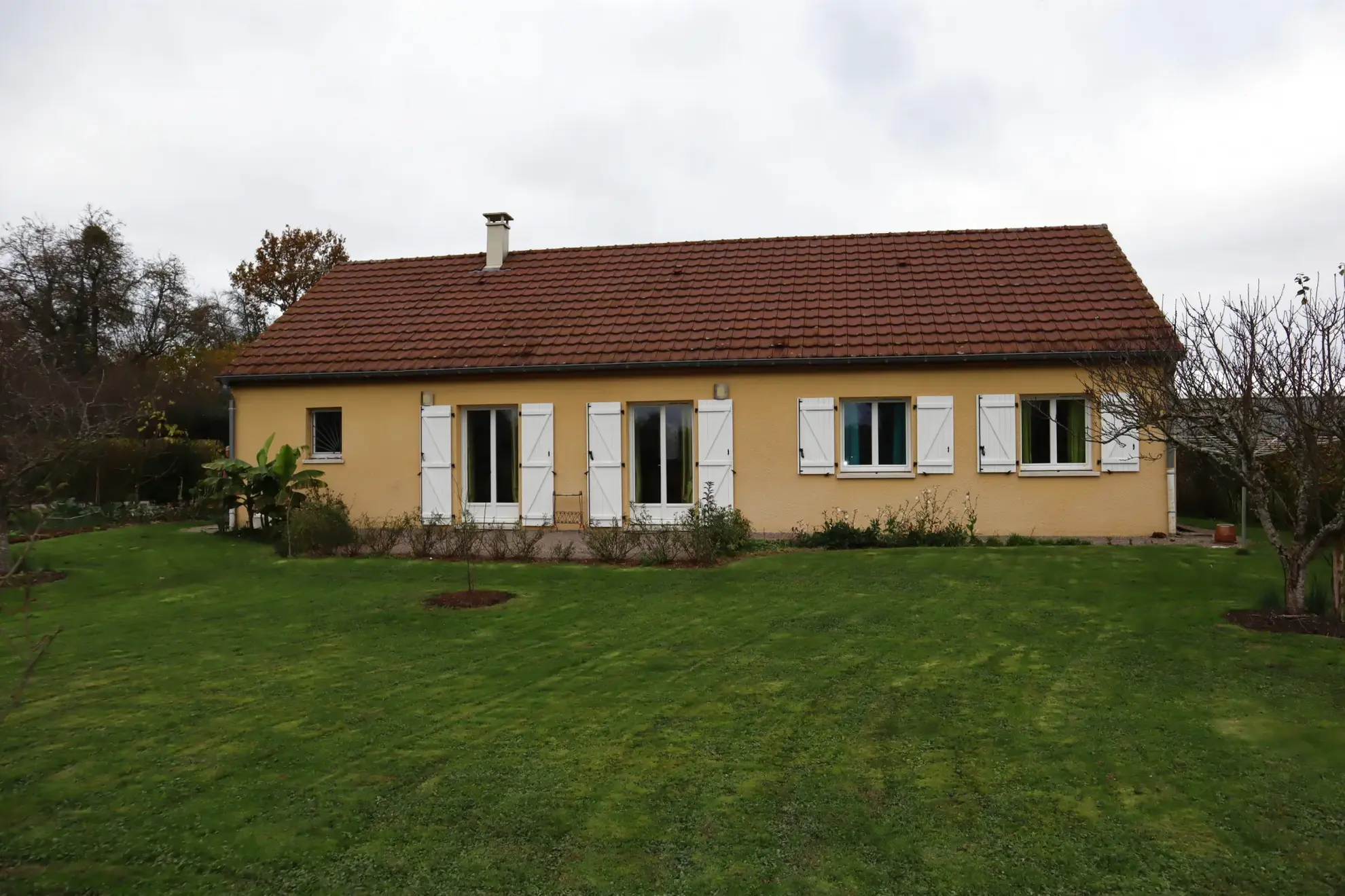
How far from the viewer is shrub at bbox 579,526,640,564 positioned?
469 inches

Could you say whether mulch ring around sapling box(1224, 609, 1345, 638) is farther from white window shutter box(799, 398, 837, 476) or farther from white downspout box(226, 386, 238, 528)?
white downspout box(226, 386, 238, 528)

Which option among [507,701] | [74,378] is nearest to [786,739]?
[507,701]

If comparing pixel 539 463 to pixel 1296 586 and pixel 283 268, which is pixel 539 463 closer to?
pixel 1296 586

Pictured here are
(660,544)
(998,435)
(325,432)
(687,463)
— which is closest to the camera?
(660,544)

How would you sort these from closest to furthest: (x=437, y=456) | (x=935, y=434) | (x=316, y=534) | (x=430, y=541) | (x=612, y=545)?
1. (x=612, y=545)
2. (x=430, y=541)
3. (x=316, y=534)
4. (x=935, y=434)
5. (x=437, y=456)

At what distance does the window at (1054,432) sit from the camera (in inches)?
567

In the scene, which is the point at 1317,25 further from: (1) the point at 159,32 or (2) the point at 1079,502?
(1) the point at 159,32

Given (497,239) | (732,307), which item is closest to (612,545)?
(732,307)

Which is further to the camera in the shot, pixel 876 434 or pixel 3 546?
Answer: pixel 876 434

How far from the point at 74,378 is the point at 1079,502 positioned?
23.0 meters

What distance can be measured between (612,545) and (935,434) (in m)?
5.48

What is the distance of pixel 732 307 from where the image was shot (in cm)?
1645

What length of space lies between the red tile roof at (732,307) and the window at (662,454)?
97 cm

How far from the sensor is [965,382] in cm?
1448
